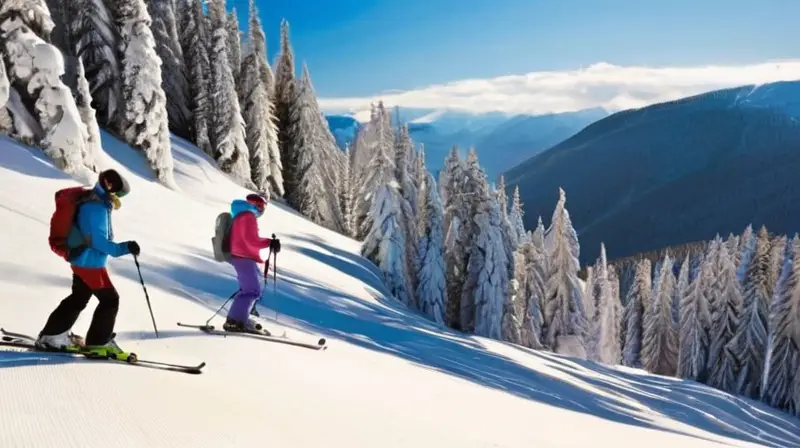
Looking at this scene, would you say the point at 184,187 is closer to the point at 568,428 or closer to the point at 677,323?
the point at 568,428

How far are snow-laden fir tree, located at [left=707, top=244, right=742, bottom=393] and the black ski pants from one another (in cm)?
4718

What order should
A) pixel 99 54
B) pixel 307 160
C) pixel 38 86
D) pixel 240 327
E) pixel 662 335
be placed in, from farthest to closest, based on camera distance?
1. pixel 662 335
2. pixel 307 160
3. pixel 99 54
4. pixel 38 86
5. pixel 240 327

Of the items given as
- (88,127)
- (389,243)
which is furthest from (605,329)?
(88,127)

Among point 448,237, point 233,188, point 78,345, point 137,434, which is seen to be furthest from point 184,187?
point 137,434

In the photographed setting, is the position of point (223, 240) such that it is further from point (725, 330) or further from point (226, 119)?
point (725, 330)

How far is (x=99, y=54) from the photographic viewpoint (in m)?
28.5

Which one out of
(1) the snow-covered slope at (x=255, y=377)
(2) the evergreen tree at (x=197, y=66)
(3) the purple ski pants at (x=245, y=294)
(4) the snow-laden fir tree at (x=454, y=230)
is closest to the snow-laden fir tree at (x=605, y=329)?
(4) the snow-laden fir tree at (x=454, y=230)

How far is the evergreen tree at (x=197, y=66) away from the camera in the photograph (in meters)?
38.3

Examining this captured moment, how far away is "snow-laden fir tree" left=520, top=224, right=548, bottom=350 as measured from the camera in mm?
38938

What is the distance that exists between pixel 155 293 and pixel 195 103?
31307 mm

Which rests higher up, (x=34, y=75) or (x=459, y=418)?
(x=34, y=75)

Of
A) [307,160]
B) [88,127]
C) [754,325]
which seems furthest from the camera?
[307,160]

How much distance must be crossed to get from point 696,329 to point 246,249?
47.7 m

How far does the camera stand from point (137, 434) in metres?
4.36
